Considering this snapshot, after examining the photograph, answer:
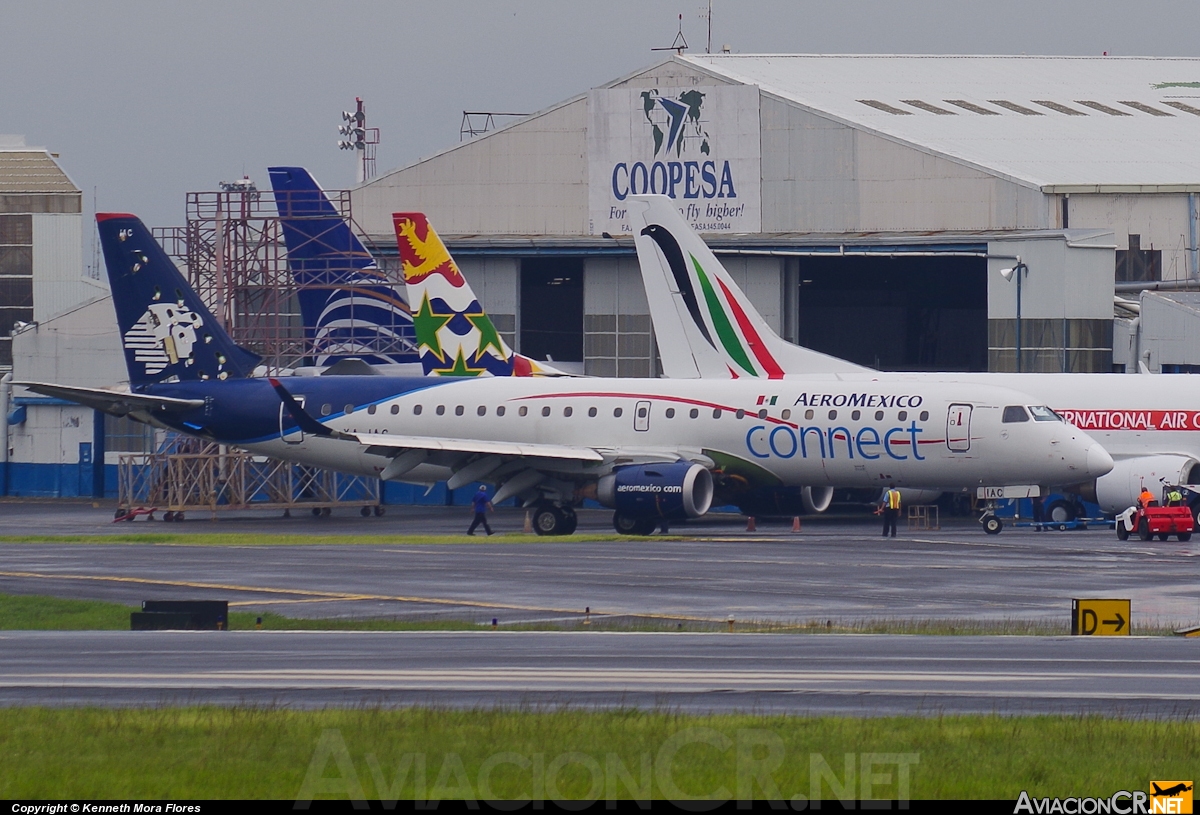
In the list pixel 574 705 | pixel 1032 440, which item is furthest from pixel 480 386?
pixel 574 705

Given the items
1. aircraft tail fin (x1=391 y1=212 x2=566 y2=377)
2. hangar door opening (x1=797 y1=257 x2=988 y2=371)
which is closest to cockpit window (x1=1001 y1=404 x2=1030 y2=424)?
aircraft tail fin (x1=391 y1=212 x2=566 y2=377)

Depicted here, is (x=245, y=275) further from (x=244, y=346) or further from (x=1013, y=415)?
(x=1013, y=415)

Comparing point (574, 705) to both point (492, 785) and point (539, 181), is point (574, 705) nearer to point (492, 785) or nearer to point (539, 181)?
point (492, 785)

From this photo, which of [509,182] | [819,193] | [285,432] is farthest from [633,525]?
[509,182]

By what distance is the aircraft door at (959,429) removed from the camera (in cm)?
4575

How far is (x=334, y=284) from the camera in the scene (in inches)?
2640

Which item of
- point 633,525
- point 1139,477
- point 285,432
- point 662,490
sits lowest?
point 633,525

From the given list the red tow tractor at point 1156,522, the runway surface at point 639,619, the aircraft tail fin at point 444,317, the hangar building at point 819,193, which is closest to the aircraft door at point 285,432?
the runway surface at point 639,619

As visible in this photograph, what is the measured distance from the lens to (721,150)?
226 feet

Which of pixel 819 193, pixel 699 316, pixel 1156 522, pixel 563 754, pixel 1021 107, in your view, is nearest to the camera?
pixel 563 754

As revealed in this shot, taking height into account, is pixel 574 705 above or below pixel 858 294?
below

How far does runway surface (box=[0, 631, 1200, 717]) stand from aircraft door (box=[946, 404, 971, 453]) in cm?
2280

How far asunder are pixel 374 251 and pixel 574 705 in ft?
188

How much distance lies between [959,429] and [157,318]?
83.1ft
